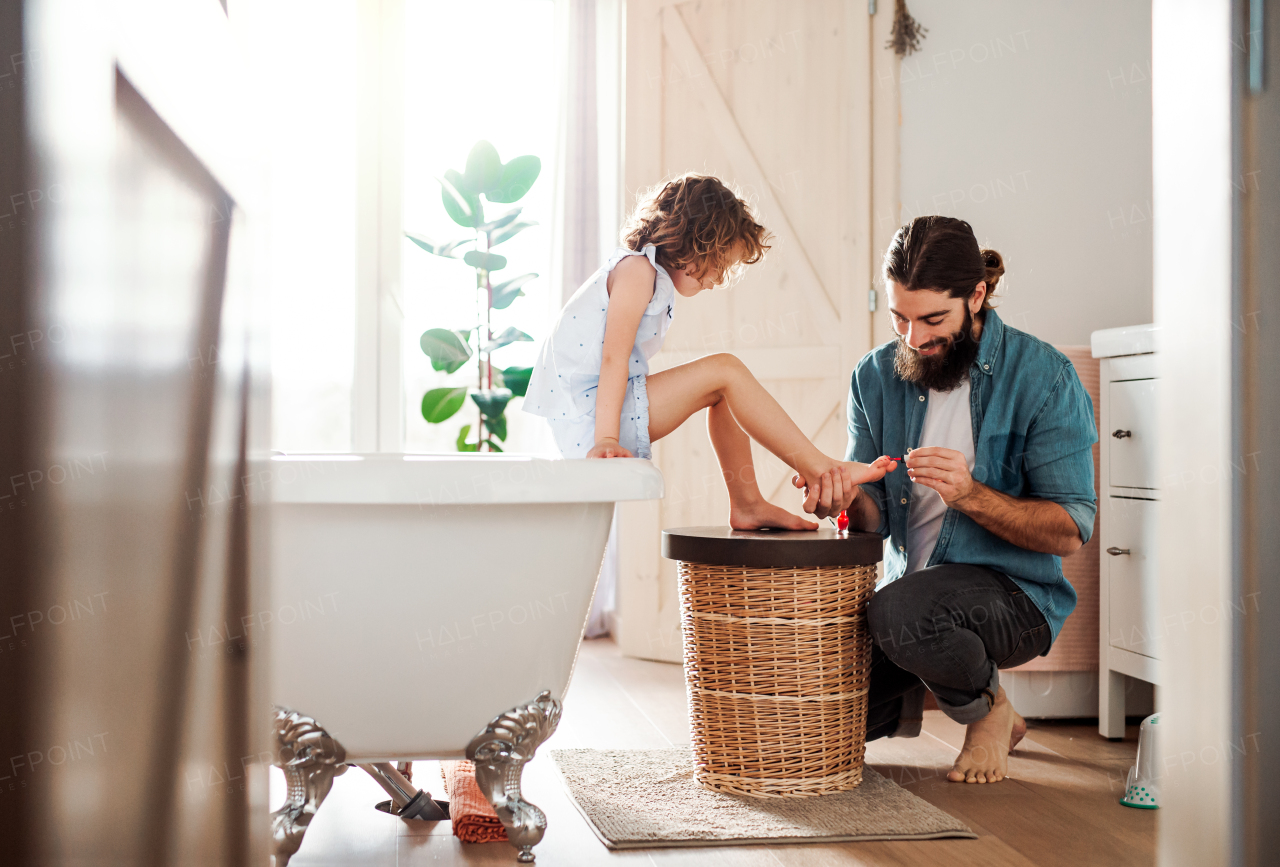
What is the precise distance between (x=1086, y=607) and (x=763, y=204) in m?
1.43

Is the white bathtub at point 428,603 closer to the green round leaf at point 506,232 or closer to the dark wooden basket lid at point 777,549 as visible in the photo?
the dark wooden basket lid at point 777,549

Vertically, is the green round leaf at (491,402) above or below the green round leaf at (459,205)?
below

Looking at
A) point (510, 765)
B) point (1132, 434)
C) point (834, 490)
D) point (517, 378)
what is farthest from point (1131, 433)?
point (517, 378)

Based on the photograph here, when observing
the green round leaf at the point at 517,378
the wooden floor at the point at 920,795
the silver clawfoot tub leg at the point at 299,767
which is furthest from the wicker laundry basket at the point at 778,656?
the green round leaf at the point at 517,378

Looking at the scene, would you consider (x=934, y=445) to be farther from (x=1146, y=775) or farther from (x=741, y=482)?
(x=1146, y=775)

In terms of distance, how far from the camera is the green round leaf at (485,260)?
3289 millimetres

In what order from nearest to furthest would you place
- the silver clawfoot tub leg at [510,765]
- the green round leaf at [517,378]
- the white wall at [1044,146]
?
the silver clawfoot tub leg at [510,765], the white wall at [1044,146], the green round leaf at [517,378]

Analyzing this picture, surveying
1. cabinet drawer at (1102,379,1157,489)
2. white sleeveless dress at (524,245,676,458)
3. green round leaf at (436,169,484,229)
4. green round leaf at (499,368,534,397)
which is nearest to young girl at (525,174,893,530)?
white sleeveless dress at (524,245,676,458)

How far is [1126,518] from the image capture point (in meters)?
2.10

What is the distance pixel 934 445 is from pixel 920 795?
2.04 ft

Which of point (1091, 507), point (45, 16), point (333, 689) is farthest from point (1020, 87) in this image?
point (45, 16)

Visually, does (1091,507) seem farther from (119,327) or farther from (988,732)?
(119,327)

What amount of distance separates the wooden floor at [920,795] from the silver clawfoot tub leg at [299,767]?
10cm

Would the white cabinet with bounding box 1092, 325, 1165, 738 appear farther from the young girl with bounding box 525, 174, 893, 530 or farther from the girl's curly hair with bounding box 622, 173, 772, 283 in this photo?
the girl's curly hair with bounding box 622, 173, 772, 283
